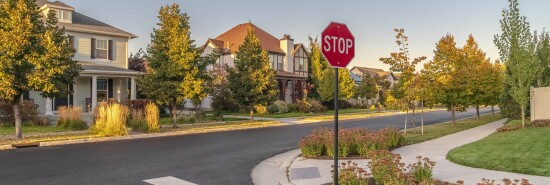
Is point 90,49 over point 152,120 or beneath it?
over

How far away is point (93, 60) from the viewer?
29.4 metres

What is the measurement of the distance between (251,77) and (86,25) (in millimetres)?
12083

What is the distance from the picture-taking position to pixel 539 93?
795 inches

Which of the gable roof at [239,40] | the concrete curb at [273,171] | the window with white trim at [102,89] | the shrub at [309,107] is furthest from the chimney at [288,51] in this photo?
the concrete curb at [273,171]

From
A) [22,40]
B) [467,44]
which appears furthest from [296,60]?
[22,40]

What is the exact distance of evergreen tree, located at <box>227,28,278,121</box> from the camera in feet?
94.3

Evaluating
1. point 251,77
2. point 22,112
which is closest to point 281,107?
point 251,77

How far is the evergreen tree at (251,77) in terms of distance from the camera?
2874 cm

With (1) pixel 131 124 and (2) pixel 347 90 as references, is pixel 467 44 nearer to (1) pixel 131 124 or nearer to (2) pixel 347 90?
(2) pixel 347 90

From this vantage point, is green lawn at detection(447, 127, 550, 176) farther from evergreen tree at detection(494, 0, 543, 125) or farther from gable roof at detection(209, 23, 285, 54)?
gable roof at detection(209, 23, 285, 54)

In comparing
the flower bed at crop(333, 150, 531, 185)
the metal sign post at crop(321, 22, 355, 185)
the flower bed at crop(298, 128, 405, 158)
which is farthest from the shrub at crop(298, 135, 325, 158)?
the metal sign post at crop(321, 22, 355, 185)

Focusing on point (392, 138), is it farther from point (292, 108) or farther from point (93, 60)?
point (292, 108)

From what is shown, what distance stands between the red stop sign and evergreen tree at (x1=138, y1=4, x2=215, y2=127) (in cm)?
1629

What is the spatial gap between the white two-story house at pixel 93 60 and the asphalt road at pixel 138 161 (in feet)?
44.9
